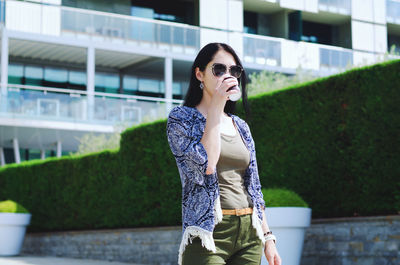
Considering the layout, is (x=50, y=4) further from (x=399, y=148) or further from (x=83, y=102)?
(x=399, y=148)

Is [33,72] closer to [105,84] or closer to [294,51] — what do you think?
[105,84]

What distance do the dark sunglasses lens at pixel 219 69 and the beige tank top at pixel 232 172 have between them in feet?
0.98

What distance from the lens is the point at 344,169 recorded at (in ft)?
25.7

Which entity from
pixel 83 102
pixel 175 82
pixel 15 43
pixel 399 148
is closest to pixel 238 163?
pixel 399 148

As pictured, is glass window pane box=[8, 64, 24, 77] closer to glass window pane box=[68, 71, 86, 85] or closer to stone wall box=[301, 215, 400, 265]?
glass window pane box=[68, 71, 86, 85]

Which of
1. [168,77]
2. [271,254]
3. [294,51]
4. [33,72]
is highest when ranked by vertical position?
[294,51]

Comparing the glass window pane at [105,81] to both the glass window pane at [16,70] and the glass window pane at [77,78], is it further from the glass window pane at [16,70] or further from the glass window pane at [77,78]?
the glass window pane at [16,70]

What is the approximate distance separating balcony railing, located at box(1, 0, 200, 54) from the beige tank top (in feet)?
74.0

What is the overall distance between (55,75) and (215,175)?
84.2ft

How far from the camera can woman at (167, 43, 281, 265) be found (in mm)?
2539

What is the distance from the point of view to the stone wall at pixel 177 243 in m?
7.19

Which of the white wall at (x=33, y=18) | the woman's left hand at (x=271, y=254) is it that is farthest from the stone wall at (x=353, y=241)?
the white wall at (x=33, y=18)

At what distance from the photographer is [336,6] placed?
31141mm

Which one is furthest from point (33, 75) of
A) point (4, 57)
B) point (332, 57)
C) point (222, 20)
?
point (332, 57)
